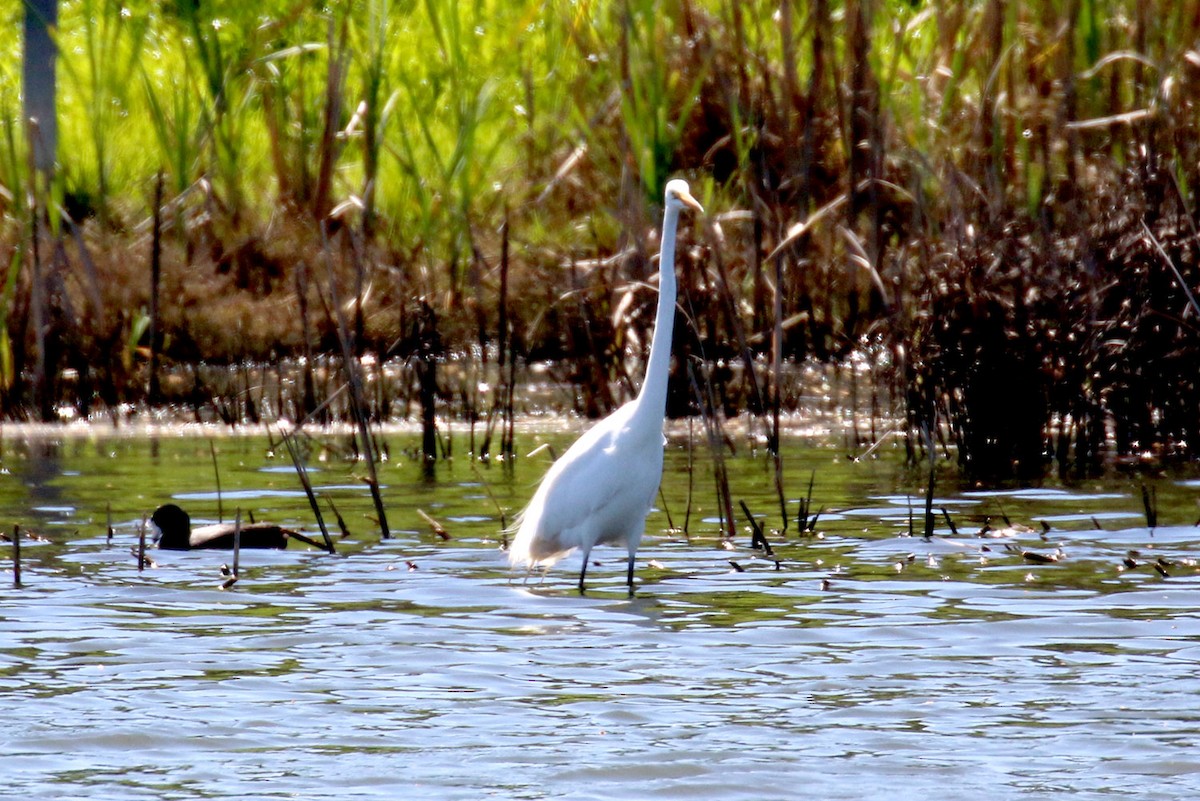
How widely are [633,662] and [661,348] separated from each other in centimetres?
173

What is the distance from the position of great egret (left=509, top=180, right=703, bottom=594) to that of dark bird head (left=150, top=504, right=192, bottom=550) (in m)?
1.25

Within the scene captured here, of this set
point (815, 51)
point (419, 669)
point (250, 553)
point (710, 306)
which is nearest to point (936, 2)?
point (815, 51)

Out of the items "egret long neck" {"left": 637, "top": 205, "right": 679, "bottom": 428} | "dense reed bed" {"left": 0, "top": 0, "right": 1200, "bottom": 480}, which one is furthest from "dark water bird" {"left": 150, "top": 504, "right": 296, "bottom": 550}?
"egret long neck" {"left": 637, "top": 205, "right": 679, "bottom": 428}

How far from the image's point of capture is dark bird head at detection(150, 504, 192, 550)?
7.06 metres

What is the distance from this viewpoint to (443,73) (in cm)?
1653

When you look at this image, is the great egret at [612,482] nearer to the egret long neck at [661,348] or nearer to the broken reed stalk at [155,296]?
the egret long neck at [661,348]

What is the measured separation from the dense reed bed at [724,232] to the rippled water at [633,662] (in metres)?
Answer: 0.85

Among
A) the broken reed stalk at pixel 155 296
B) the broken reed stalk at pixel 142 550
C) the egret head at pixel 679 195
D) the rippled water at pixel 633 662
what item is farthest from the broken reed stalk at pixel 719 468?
the broken reed stalk at pixel 155 296

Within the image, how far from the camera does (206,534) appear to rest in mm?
7125

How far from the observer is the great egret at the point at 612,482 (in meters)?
6.58

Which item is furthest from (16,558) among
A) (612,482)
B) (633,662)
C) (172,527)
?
(633,662)

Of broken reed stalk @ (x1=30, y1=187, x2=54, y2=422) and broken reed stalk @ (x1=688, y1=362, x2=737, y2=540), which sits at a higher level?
broken reed stalk @ (x1=30, y1=187, x2=54, y2=422)

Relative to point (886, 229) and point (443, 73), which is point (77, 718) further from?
point (443, 73)

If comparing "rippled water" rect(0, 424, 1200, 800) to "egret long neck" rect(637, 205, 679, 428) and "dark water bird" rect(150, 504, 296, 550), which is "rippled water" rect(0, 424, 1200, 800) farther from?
"egret long neck" rect(637, 205, 679, 428)
